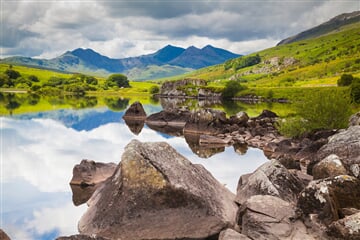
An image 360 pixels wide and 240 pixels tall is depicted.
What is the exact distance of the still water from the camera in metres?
Result: 20.6

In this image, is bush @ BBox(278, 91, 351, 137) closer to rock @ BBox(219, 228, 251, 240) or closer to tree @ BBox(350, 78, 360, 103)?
rock @ BBox(219, 228, 251, 240)

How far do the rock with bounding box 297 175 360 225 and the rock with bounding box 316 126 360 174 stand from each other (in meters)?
6.65

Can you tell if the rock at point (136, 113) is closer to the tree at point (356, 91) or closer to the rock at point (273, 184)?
the tree at point (356, 91)

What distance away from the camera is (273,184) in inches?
731

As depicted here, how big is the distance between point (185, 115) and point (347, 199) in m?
55.4

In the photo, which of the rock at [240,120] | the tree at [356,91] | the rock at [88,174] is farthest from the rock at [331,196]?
the tree at [356,91]

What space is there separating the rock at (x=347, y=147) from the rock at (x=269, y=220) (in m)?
8.08

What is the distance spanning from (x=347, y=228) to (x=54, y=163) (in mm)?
27762

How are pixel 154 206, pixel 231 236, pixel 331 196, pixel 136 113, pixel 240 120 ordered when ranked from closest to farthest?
1. pixel 231 236
2. pixel 331 196
3. pixel 154 206
4. pixel 240 120
5. pixel 136 113

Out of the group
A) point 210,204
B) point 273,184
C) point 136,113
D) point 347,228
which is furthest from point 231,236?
point 136,113

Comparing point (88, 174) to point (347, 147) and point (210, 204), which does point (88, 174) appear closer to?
point (210, 204)

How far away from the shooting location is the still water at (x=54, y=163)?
20.6 metres

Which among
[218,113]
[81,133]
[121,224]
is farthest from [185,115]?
[121,224]

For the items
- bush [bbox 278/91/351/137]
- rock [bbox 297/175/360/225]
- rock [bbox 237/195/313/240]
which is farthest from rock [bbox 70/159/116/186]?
bush [bbox 278/91/351/137]
